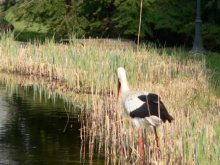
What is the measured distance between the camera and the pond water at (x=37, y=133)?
10523mm

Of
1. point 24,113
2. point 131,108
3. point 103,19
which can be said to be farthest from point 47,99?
point 103,19

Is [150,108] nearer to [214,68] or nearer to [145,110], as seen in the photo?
[145,110]

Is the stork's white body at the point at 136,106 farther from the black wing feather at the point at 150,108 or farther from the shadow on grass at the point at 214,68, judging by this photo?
the shadow on grass at the point at 214,68

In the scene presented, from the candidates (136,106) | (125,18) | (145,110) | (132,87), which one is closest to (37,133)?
(132,87)

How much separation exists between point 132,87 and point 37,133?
282 centimetres

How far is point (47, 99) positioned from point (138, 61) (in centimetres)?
273

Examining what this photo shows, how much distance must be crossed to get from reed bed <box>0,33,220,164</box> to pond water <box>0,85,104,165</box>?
35 centimetres

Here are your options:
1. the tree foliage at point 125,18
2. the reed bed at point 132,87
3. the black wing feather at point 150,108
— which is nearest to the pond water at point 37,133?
the reed bed at point 132,87

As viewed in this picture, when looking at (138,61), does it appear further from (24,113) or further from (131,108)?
(131,108)

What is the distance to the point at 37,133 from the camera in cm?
1251

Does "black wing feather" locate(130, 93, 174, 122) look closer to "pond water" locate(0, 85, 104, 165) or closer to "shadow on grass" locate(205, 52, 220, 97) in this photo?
"pond water" locate(0, 85, 104, 165)

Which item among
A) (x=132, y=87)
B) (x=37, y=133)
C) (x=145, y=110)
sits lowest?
(x=37, y=133)

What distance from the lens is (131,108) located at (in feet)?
30.9

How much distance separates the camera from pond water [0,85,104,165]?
1052cm
